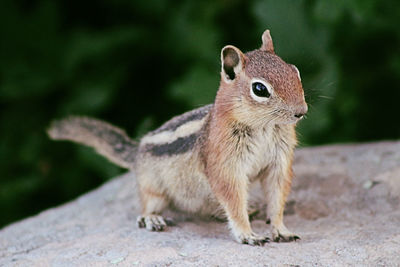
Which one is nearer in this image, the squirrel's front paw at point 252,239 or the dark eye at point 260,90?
the dark eye at point 260,90

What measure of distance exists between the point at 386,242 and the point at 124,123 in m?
3.59

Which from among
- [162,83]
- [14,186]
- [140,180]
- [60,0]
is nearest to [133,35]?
[162,83]

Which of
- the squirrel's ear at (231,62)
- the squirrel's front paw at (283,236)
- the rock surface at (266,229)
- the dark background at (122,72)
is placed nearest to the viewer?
the rock surface at (266,229)

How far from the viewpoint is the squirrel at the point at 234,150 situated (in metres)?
2.99

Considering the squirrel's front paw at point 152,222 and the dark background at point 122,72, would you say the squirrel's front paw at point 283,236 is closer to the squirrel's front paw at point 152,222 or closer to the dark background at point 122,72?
the squirrel's front paw at point 152,222

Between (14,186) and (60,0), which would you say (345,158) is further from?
(60,0)

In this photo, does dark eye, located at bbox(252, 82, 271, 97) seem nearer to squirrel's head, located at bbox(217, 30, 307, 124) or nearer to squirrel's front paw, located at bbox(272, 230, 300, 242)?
squirrel's head, located at bbox(217, 30, 307, 124)

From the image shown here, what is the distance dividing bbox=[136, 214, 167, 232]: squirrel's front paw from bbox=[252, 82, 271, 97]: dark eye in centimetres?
115

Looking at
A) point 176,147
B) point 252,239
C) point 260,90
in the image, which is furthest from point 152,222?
point 260,90

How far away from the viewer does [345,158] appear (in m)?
4.57

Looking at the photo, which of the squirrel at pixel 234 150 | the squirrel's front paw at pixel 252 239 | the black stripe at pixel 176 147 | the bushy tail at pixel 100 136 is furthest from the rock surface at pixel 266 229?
the black stripe at pixel 176 147

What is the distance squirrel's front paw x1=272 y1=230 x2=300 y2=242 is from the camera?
10.6 feet

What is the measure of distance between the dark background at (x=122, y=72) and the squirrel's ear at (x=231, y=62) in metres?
1.76

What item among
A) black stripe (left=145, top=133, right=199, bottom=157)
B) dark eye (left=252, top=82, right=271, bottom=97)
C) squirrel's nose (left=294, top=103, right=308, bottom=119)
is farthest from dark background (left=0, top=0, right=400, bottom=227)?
squirrel's nose (left=294, top=103, right=308, bottom=119)
